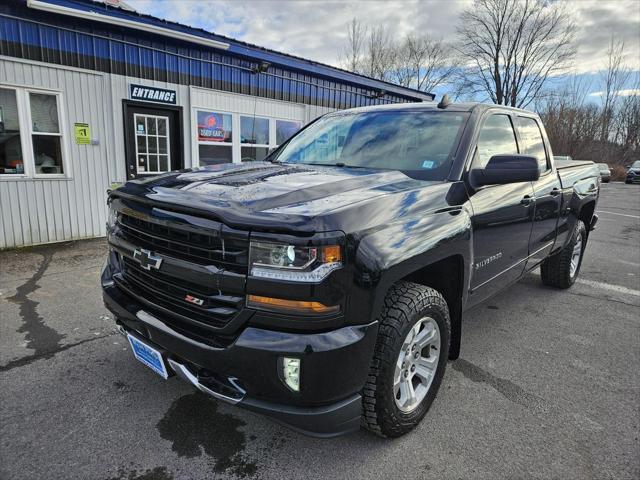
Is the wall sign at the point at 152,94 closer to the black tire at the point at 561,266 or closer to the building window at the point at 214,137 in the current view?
the building window at the point at 214,137

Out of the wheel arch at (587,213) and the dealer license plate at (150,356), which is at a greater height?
the wheel arch at (587,213)

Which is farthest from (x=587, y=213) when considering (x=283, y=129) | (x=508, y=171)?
(x=283, y=129)

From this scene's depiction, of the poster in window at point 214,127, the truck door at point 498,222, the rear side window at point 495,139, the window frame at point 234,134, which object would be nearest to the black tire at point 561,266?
the truck door at point 498,222

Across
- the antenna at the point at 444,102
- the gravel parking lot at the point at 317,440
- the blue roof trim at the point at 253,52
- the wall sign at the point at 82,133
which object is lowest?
the gravel parking lot at the point at 317,440

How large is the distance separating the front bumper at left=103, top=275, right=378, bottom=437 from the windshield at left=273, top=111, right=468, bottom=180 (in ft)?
4.53

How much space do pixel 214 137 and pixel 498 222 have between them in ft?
24.7

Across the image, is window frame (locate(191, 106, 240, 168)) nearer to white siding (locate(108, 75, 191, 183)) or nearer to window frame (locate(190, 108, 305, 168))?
window frame (locate(190, 108, 305, 168))

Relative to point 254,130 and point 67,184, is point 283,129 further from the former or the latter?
point 67,184

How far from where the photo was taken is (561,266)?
4914 millimetres

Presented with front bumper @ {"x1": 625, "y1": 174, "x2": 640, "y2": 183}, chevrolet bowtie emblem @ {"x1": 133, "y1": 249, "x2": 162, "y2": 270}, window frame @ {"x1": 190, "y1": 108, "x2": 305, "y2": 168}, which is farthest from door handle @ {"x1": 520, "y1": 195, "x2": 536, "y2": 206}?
front bumper @ {"x1": 625, "y1": 174, "x2": 640, "y2": 183}

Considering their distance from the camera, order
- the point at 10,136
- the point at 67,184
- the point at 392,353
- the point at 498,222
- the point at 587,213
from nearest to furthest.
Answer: the point at 392,353
the point at 498,222
the point at 587,213
the point at 10,136
the point at 67,184

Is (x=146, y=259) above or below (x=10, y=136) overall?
below

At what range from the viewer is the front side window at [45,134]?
21.8ft

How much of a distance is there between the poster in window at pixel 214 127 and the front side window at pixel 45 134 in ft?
8.97
